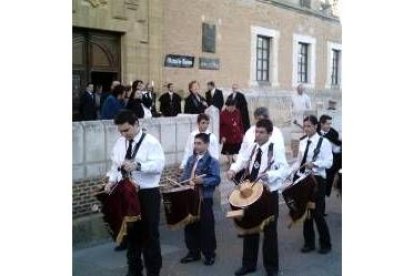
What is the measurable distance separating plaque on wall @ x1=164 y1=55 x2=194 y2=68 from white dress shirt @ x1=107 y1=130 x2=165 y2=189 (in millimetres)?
5553

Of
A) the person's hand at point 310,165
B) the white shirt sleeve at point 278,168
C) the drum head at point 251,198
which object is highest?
the white shirt sleeve at point 278,168

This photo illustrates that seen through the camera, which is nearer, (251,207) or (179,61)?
(251,207)

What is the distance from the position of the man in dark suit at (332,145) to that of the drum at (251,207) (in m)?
0.94

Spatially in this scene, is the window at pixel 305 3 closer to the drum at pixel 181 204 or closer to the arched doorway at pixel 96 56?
the arched doorway at pixel 96 56

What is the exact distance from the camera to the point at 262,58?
38.9 ft

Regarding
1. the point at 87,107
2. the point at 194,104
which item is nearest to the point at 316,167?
the point at 87,107

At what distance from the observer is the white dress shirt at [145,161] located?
3730 millimetres

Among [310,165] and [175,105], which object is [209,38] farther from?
[310,165]

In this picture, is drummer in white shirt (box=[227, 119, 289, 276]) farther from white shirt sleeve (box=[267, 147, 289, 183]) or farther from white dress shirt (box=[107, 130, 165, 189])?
white dress shirt (box=[107, 130, 165, 189])

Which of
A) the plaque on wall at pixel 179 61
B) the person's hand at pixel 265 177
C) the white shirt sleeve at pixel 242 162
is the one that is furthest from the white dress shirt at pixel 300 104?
the person's hand at pixel 265 177

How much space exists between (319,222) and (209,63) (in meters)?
5.68

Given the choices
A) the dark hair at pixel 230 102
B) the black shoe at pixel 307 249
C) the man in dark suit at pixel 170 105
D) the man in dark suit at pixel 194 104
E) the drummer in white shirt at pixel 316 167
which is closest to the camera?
the drummer in white shirt at pixel 316 167

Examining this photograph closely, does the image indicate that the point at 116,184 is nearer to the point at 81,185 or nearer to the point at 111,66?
the point at 81,185
